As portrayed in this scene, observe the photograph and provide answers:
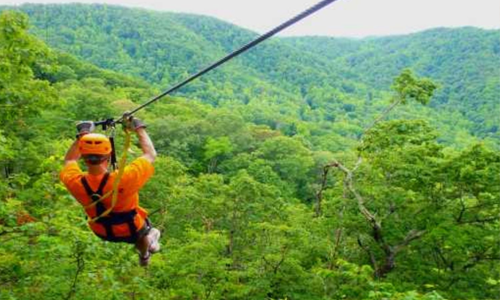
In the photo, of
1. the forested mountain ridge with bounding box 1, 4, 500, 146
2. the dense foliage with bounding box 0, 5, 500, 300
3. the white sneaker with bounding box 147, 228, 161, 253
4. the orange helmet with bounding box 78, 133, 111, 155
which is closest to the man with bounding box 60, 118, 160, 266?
the orange helmet with bounding box 78, 133, 111, 155

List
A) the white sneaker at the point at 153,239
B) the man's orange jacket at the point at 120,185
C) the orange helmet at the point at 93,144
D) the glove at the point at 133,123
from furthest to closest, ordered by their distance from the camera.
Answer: the white sneaker at the point at 153,239, the glove at the point at 133,123, the man's orange jacket at the point at 120,185, the orange helmet at the point at 93,144

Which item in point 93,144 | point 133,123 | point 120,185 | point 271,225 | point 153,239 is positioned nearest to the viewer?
point 93,144

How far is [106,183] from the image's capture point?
123 inches

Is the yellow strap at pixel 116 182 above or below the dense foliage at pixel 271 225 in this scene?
above

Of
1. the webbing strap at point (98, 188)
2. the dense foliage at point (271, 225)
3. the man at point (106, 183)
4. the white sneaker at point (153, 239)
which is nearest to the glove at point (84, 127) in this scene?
the man at point (106, 183)

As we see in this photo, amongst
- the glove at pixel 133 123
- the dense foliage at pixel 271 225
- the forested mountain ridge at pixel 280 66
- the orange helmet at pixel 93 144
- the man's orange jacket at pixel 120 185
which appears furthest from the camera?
the forested mountain ridge at pixel 280 66

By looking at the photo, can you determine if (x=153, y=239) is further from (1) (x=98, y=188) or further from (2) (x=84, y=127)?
(2) (x=84, y=127)

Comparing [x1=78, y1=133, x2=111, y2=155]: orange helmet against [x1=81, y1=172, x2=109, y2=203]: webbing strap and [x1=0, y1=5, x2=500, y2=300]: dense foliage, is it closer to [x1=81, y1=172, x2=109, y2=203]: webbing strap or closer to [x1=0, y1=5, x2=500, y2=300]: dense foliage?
[x1=81, y1=172, x2=109, y2=203]: webbing strap

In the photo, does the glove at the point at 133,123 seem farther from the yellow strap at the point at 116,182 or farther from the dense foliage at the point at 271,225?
the dense foliage at the point at 271,225

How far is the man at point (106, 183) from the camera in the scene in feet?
9.98

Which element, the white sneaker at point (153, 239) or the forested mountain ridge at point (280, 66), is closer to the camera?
the white sneaker at point (153, 239)

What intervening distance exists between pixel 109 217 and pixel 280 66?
15332 cm

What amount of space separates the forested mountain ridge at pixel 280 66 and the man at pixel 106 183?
83809 millimetres

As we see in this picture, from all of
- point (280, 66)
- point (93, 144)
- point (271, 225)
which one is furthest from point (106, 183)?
point (280, 66)
